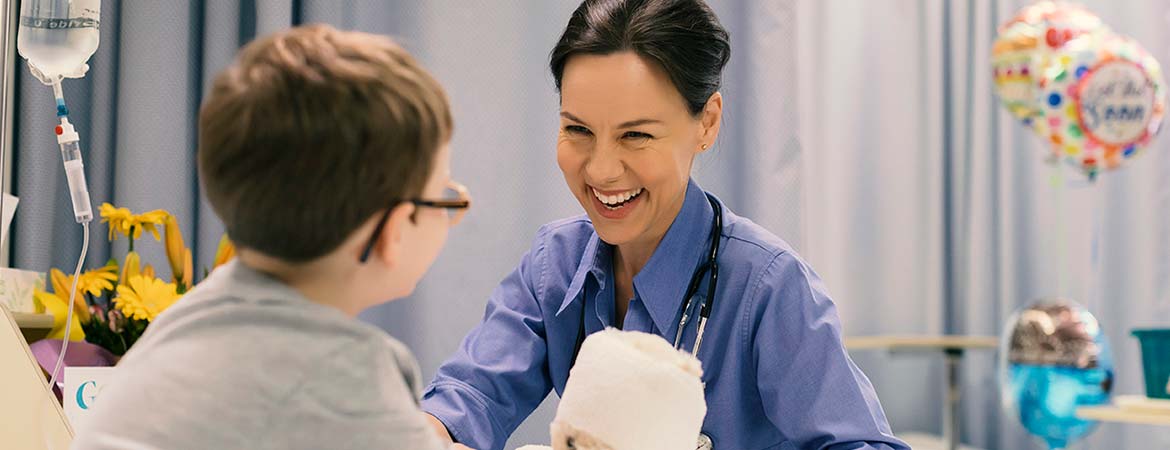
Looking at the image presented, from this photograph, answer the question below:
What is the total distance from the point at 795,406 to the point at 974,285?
2.40 meters

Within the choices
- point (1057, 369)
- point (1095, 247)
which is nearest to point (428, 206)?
point (1057, 369)

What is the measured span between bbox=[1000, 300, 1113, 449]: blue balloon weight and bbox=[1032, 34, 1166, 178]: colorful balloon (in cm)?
43

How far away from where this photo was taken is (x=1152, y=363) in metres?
2.45

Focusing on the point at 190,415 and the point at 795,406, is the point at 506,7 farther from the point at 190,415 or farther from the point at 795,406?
the point at 190,415

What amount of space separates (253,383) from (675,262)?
836mm

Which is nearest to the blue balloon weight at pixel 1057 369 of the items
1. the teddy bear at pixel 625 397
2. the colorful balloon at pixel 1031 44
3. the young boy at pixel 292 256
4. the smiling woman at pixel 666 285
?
the colorful balloon at pixel 1031 44

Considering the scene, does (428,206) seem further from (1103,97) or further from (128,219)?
(1103,97)

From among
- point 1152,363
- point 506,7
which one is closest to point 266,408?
point 506,7

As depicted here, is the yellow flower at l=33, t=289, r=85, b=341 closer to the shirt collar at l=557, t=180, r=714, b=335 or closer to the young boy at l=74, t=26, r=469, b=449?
the shirt collar at l=557, t=180, r=714, b=335

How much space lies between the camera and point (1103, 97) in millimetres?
2846

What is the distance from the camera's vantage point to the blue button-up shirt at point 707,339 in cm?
130

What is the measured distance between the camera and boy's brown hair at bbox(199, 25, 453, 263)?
72 centimetres

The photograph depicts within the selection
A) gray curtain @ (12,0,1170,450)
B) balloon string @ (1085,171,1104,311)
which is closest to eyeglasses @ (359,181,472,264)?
gray curtain @ (12,0,1170,450)

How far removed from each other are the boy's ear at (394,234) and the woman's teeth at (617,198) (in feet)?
2.17
